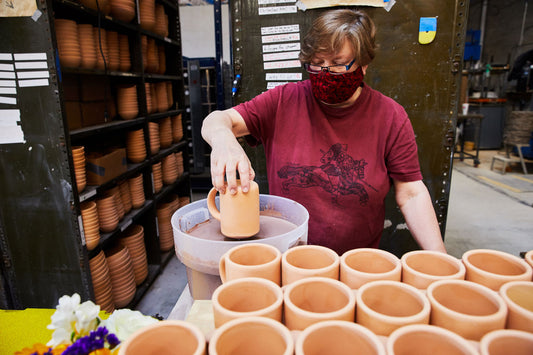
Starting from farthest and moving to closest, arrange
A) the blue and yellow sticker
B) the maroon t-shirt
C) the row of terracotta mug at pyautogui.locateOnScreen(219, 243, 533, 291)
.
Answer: the blue and yellow sticker → the maroon t-shirt → the row of terracotta mug at pyautogui.locateOnScreen(219, 243, 533, 291)

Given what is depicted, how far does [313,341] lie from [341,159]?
0.96 m

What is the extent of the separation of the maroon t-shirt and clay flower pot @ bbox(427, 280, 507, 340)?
2.42 ft

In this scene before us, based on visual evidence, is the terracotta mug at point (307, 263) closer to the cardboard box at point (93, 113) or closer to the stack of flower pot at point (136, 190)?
the cardboard box at point (93, 113)

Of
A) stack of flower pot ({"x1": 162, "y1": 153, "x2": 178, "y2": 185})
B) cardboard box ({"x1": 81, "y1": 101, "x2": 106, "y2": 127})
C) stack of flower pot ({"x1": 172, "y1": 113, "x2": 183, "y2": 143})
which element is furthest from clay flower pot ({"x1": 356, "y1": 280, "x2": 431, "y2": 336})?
stack of flower pot ({"x1": 172, "y1": 113, "x2": 183, "y2": 143})

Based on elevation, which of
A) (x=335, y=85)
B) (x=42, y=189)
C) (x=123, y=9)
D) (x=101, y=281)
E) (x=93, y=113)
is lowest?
(x=101, y=281)

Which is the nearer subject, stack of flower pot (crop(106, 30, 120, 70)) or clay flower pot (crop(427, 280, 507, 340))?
clay flower pot (crop(427, 280, 507, 340))

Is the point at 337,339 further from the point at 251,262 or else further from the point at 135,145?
the point at 135,145

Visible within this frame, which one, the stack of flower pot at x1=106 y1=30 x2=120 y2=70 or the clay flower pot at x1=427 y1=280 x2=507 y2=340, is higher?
the stack of flower pot at x1=106 y1=30 x2=120 y2=70

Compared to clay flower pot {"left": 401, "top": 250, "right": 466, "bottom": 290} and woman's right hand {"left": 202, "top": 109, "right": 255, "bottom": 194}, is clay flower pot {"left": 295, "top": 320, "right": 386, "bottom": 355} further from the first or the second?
woman's right hand {"left": 202, "top": 109, "right": 255, "bottom": 194}

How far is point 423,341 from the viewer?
0.55 m

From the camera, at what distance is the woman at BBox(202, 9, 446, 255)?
1.32 metres

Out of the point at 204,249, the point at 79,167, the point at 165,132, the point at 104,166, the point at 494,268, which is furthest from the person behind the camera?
the point at 165,132

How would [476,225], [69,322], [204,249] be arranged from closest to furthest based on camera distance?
1. [69,322]
2. [204,249]
3. [476,225]

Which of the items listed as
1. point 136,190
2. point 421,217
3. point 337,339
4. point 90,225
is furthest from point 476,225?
point 337,339
